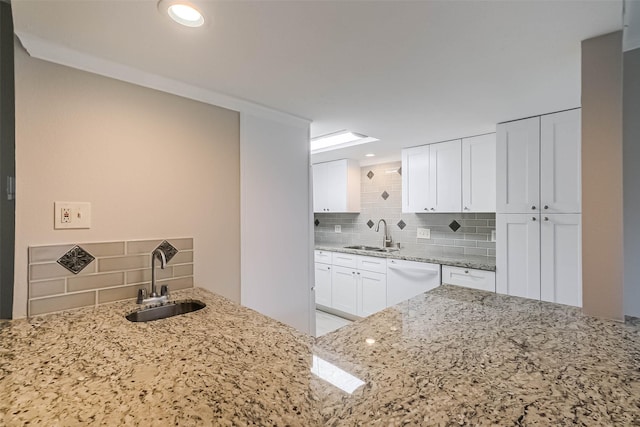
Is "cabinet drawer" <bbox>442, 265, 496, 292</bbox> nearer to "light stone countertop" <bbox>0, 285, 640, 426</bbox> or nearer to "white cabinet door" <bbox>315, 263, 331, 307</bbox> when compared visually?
"light stone countertop" <bbox>0, 285, 640, 426</bbox>

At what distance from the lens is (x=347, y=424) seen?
0.61 meters

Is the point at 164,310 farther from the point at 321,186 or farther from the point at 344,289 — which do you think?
the point at 321,186

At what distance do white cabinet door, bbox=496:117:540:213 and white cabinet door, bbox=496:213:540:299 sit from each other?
0.31 feet

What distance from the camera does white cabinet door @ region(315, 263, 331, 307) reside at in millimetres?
3975

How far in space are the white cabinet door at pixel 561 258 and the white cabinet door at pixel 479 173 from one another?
561mm

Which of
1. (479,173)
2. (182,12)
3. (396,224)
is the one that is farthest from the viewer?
(396,224)

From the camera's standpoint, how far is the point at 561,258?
2205 millimetres

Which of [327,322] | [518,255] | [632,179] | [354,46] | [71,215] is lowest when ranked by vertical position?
[327,322]

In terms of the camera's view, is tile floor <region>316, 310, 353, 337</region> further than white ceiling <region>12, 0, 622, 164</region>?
Yes

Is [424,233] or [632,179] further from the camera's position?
[424,233]

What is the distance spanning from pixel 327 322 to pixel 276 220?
6.56ft

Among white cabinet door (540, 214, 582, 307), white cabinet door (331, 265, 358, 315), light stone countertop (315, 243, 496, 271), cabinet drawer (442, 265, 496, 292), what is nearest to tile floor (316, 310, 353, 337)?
white cabinet door (331, 265, 358, 315)

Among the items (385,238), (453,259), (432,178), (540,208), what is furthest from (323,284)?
(540,208)

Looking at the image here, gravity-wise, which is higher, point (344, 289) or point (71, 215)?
point (71, 215)
